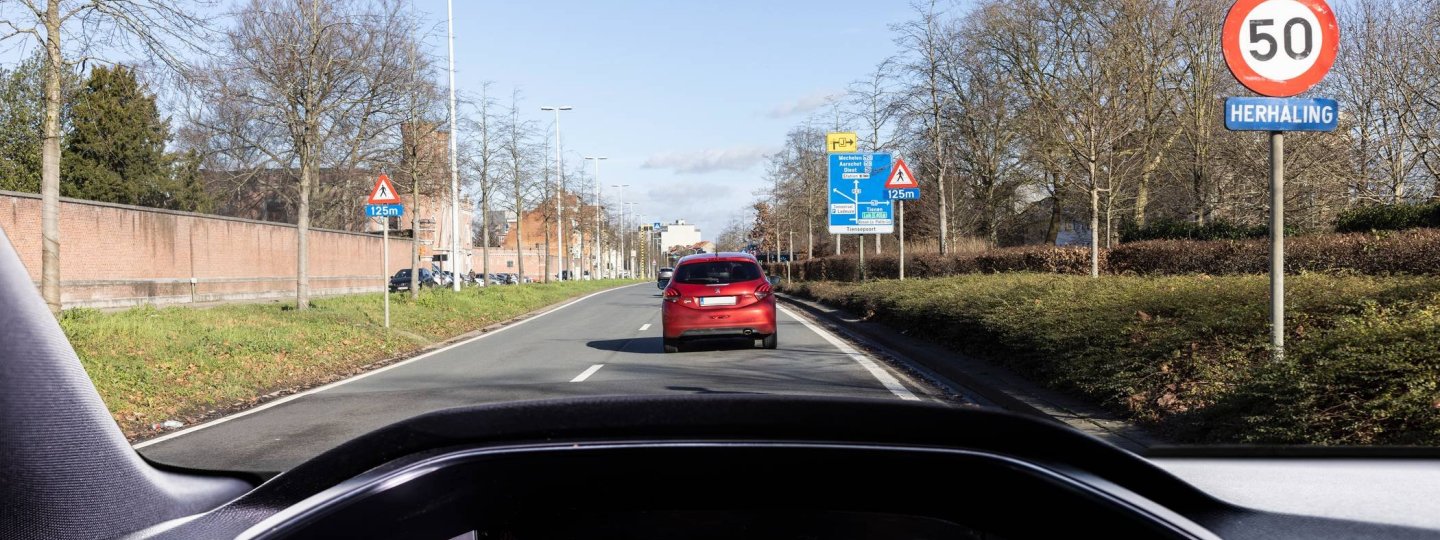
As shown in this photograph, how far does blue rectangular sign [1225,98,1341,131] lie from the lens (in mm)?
6742

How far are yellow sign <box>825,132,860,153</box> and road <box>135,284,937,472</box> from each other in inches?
569

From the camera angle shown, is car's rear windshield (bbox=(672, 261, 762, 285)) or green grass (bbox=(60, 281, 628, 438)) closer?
green grass (bbox=(60, 281, 628, 438))

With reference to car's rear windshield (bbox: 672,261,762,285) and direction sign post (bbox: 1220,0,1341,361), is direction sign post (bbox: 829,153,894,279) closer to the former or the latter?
car's rear windshield (bbox: 672,261,762,285)

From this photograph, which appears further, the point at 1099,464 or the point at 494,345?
the point at 494,345

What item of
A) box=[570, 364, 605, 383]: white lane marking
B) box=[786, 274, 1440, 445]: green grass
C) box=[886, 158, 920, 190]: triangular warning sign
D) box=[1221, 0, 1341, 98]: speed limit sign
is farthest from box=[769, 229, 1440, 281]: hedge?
box=[570, 364, 605, 383]: white lane marking

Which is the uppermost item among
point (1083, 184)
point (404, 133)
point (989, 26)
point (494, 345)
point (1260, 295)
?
point (989, 26)

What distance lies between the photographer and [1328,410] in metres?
5.40

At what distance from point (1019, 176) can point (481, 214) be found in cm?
2191

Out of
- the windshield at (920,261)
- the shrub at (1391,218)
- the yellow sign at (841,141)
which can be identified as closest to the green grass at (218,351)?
the windshield at (920,261)

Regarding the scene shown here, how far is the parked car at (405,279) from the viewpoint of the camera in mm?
52250

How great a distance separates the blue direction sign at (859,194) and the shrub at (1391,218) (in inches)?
505

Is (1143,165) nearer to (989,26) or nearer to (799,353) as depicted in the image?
(989,26)

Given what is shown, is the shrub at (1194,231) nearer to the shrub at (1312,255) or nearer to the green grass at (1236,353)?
the shrub at (1312,255)

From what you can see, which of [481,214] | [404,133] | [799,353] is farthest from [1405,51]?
[481,214]
